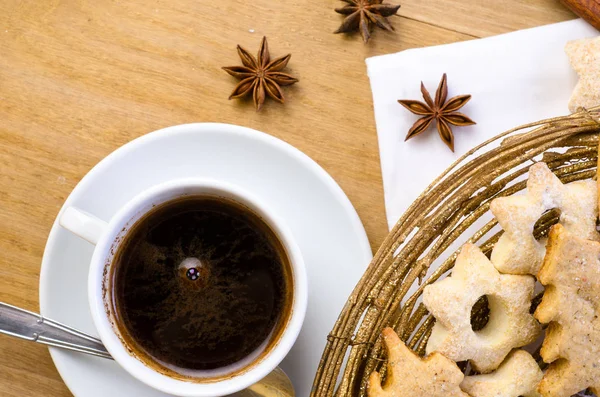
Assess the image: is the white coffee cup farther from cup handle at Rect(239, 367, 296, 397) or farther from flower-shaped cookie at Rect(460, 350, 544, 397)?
flower-shaped cookie at Rect(460, 350, 544, 397)

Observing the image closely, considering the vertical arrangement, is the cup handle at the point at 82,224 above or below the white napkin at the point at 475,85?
below

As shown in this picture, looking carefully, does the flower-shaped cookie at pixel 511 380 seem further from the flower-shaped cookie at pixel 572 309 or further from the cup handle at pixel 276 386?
the cup handle at pixel 276 386

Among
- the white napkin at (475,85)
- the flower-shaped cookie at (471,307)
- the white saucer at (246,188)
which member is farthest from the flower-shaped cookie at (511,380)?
the white napkin at (475,85)

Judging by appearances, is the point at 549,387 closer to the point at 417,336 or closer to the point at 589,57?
the point at 417,336

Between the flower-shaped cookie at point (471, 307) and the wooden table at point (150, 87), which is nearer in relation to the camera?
the flower-shaped cookie at point (471, 307)

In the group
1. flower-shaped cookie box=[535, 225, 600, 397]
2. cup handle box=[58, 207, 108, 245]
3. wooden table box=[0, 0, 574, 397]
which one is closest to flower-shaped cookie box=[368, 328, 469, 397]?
flower-shaped cookie box=[535, 225, 600, 397]

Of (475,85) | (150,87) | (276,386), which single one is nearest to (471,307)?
(276,386)

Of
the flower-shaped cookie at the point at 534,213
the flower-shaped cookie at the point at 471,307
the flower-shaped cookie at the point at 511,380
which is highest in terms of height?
the flower-shaped cookie at the point at 534,213
